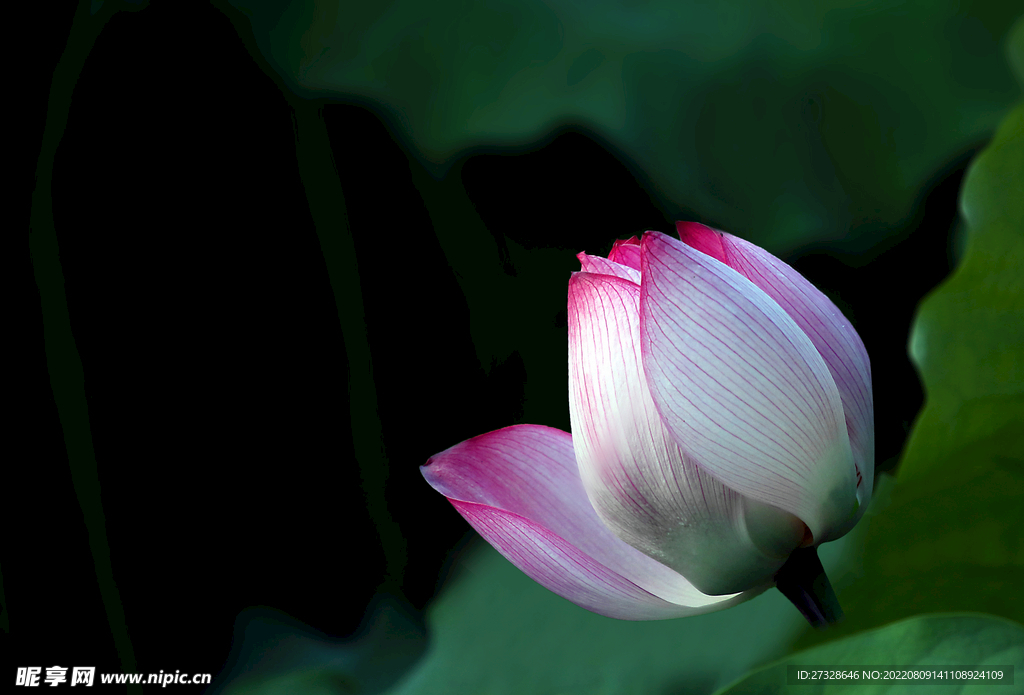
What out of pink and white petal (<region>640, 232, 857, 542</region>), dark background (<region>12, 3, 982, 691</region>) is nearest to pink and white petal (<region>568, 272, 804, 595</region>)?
pink and white petal (<region>640, 232, 857, 542</region>)

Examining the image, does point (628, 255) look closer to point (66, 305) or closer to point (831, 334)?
point (831, 334)

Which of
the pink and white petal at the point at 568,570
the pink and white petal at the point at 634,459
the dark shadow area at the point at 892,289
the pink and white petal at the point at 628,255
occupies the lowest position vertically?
the dark shadow area at the point at 892,289

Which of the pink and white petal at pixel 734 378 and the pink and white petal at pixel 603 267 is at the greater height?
the pink and white petal at pixel 603 267

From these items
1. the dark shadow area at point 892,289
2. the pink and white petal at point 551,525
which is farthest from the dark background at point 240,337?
the pink and white petal at point 551,525

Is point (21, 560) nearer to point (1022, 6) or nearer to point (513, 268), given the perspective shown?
point (513, 268)

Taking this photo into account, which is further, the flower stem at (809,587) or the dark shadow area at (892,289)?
the dark shadow area at (892,289)

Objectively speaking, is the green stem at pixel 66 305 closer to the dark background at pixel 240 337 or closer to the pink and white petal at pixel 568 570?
the dark background at pixel 240 337

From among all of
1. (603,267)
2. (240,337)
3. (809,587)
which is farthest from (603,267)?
(240,337)
